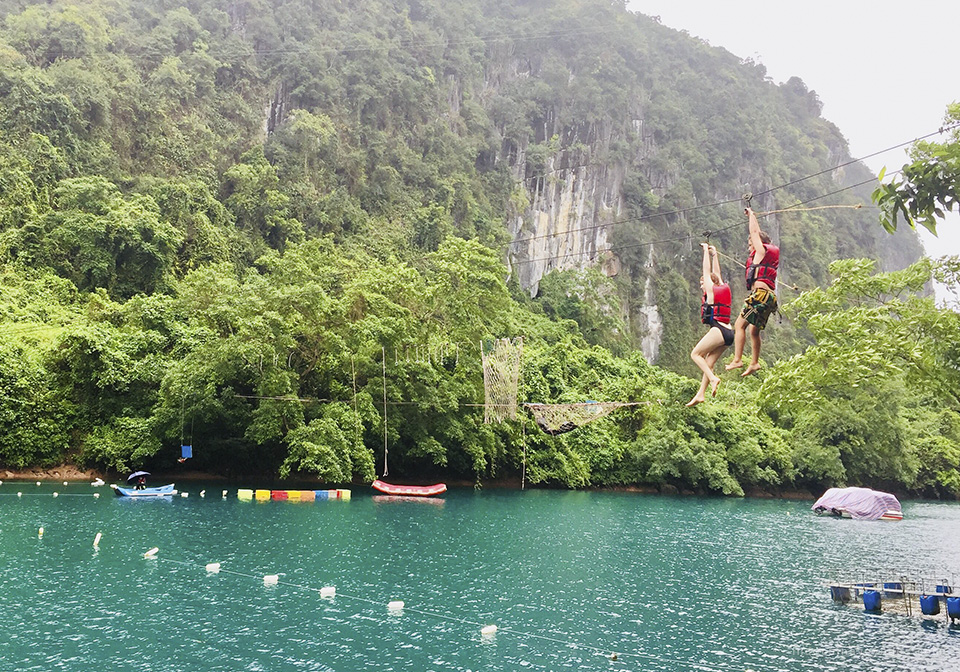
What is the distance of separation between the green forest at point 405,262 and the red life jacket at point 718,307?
1.37 metres

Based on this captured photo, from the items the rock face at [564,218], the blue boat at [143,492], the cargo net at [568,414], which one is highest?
the rock face at [564,218]

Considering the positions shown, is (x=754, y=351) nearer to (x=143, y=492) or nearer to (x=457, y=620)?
(x=457, y=620)

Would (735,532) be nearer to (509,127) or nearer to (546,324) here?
(546,324)

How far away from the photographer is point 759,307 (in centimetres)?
525

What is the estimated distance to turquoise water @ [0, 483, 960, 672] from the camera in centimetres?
863

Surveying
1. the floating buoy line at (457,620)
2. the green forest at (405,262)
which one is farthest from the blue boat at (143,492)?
the floating buoy line at (457,620)

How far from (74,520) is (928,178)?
51.6ft

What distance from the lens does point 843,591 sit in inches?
474

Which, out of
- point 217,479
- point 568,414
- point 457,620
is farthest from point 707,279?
point 217,479

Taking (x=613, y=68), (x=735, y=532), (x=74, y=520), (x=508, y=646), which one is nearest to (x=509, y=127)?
(x=613, y=68)

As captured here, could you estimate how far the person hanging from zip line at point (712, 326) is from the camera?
538 centimetres

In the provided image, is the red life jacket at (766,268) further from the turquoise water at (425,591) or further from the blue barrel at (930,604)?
the blue barrel at (930,604)

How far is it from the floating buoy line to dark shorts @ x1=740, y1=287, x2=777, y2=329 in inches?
197

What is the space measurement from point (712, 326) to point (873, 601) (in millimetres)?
8442
